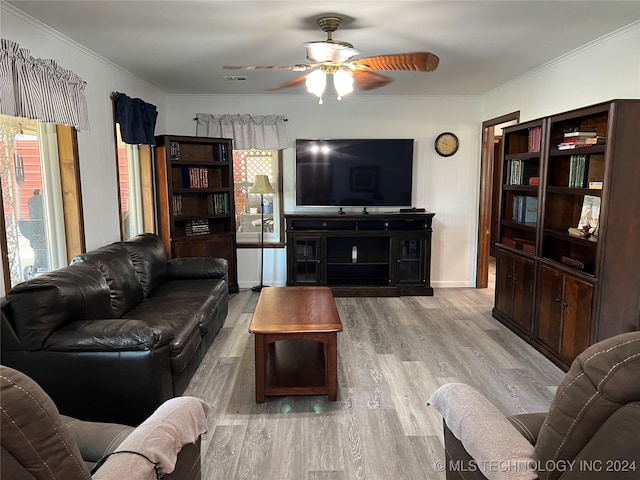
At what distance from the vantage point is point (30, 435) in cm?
88

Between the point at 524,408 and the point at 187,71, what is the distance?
406 centimetres

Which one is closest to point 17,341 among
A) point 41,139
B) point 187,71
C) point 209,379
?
point 209,379

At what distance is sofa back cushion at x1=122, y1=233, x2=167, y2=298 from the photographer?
3590 mm

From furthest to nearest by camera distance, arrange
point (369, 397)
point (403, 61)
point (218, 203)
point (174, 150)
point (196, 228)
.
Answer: point (218, 203) < point (196, 228) < point (174, 150) < point (369, 397) < point (403, 61)

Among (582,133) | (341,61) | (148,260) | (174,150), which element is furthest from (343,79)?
(174,150)

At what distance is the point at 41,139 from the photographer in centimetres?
311

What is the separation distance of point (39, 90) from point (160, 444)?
2451 mm

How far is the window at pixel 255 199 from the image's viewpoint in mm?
5625

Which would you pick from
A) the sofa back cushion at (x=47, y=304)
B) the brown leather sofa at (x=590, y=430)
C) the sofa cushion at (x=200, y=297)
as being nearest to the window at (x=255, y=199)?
the sofa cushion at (x=200, y=297)

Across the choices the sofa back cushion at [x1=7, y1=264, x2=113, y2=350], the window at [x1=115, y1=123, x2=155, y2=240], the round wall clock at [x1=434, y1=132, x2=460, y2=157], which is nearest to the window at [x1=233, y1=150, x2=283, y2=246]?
the window at [x1=115, y1=123, x2=155, y2=240]

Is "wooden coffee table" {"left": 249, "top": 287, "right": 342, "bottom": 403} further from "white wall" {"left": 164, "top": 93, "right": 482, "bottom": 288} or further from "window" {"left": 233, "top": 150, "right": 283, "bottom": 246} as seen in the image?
"white wall" {"left": 164, "top": 93, "right": 482, "bottom": 288}

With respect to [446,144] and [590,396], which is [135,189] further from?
[590,396]

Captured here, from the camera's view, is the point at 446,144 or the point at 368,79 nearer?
the point at 368,79

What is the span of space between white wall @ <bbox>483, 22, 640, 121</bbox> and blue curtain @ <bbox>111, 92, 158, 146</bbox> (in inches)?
155
